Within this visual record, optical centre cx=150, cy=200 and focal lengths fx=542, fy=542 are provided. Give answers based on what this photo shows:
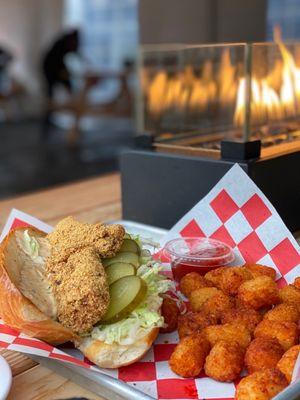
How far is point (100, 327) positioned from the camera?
3.01ft

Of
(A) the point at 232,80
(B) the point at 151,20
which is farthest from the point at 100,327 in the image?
(B) the point at 151,20

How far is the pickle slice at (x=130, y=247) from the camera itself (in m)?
1.06

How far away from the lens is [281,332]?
36.4 inches

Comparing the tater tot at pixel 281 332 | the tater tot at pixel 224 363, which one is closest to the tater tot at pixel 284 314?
the tater tot at pixel 281 332

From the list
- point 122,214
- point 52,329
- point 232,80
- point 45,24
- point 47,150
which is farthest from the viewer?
point 45,24

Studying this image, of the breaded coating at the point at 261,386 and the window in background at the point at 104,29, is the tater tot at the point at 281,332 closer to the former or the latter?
the breaded coating at the point at 261,386

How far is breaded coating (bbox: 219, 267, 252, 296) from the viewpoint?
1113 mm

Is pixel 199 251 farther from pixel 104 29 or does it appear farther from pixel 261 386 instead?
pixel 104 29

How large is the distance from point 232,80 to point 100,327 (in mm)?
1261

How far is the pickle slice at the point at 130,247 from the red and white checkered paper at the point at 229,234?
170 millimetres

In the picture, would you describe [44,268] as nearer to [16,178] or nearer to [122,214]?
[122,214]

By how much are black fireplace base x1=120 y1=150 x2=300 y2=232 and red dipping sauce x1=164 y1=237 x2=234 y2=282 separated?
0.23 metres

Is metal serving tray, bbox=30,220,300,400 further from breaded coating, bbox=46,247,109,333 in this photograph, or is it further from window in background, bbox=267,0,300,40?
window in background, bbox=267,0,300,40

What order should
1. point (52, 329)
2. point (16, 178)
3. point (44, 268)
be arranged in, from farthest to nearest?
point (16, 178)
point (44, 268)
point (52, 329)
